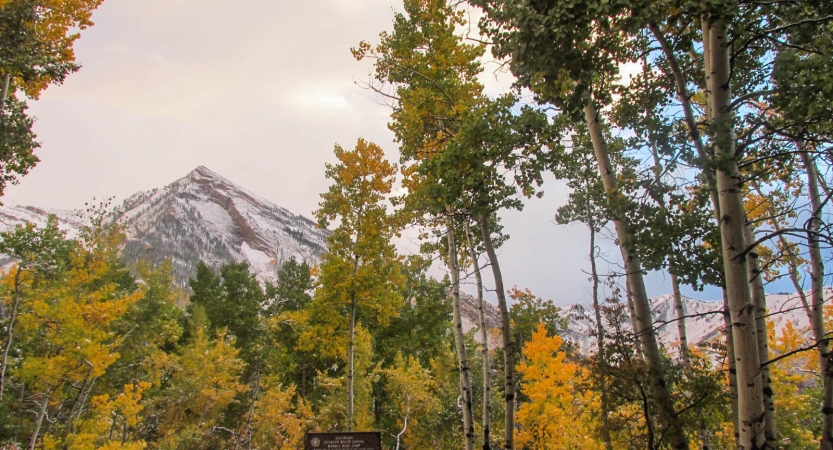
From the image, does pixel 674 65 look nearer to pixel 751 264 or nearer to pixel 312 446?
pixel 751 264

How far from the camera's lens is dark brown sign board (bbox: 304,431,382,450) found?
934cm

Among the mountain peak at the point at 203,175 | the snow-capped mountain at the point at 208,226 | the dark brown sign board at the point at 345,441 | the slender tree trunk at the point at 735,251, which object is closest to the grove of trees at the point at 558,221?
the slender tree trunk at the point at 735,251

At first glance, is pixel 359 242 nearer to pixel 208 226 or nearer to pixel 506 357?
pixel 506 357

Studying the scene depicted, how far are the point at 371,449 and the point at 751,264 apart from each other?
8159mm

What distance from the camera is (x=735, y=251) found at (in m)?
3.65

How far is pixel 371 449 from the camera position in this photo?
30.5 ft

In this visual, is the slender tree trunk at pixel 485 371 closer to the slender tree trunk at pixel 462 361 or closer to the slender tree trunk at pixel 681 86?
the slender tree trunk at pixel 462 361

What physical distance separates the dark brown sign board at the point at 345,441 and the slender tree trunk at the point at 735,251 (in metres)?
7.60

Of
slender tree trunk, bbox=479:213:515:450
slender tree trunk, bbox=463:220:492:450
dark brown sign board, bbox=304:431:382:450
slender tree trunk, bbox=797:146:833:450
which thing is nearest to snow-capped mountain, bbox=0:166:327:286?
dark brown sign board, bbox=304:431:382:450

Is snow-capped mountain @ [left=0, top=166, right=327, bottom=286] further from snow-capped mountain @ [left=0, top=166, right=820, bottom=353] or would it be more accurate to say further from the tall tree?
the tall tree

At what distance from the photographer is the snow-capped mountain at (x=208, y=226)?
142625mm

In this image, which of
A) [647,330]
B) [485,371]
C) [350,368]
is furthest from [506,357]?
[350,368]

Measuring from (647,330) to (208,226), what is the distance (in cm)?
17854

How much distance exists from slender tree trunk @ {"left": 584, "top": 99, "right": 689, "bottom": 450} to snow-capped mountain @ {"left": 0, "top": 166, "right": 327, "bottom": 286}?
5266 inches
